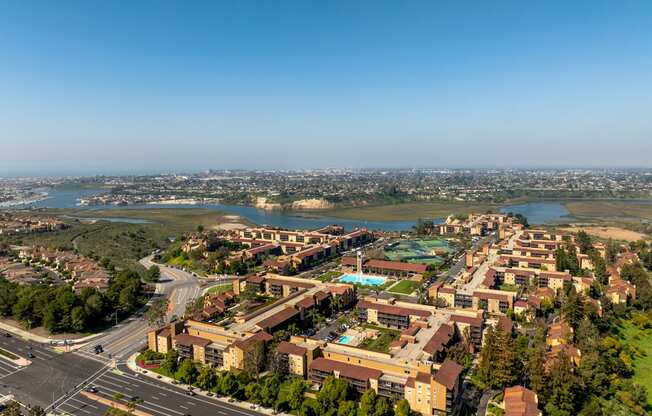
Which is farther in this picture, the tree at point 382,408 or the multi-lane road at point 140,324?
the multi-lane road at point 140,324

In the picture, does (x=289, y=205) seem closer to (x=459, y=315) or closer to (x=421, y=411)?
(x=459, y=315)

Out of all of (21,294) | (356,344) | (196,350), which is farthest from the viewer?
(21,294)

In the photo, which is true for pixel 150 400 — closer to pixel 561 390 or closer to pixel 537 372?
pixel 537 372

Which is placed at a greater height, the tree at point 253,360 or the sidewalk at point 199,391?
the tree at point 253,360

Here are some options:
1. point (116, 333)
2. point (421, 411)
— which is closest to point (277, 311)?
point (116, 333)

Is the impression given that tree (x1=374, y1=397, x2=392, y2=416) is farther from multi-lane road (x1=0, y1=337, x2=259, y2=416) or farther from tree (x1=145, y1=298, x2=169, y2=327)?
tree (x1=145, y1=298, x2=169, y2=327)

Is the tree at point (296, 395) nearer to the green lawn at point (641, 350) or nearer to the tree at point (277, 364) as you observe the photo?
the tree at point (277, 364)

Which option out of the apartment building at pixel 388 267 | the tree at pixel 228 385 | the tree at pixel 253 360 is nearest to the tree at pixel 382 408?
the tree at pixel 253 360

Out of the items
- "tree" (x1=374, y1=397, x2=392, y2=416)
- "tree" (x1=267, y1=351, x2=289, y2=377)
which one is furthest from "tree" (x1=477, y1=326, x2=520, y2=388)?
"tree" (x1=267, y1=351, x2=289, y2=377)
